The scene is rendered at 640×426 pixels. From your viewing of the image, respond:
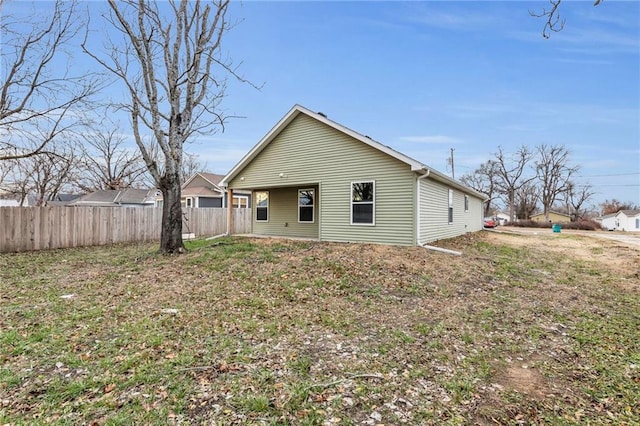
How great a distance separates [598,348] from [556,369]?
42.8 inches

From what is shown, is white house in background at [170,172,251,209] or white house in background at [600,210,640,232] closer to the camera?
white house in background at [170,172,251,209]

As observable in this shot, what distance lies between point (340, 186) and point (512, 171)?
1918 inches

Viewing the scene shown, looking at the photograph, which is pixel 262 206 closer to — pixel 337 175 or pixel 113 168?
pixel 337 175

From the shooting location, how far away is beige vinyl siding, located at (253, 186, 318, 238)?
46.9 ft

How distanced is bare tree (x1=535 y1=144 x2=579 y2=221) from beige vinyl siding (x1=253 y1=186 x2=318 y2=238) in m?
49.1

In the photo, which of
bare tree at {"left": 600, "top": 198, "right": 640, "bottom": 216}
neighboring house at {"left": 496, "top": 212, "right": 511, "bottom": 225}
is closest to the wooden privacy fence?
neighboring house at {"left": 496, "top": 212, "right": 511, "bottom": 225}

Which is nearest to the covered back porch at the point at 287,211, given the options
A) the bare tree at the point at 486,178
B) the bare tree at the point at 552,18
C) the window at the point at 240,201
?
the window at the point at 240,201

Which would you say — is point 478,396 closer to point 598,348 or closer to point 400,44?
point 598,348

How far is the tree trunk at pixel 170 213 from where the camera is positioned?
383 inches

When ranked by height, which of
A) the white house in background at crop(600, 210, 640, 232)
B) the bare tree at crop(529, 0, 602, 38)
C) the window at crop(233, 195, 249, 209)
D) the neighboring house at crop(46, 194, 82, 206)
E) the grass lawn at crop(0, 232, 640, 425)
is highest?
the bare tree at crop(529, 0, 602, 38)

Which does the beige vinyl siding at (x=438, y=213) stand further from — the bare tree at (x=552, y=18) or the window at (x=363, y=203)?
the bare tree at (x=552, y=18)

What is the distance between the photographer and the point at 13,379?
121 inches

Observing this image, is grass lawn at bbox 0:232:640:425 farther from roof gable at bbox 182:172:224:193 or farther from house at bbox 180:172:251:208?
roof gable at bbox 182:172:224:193

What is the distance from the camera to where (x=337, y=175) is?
39.5 feet
